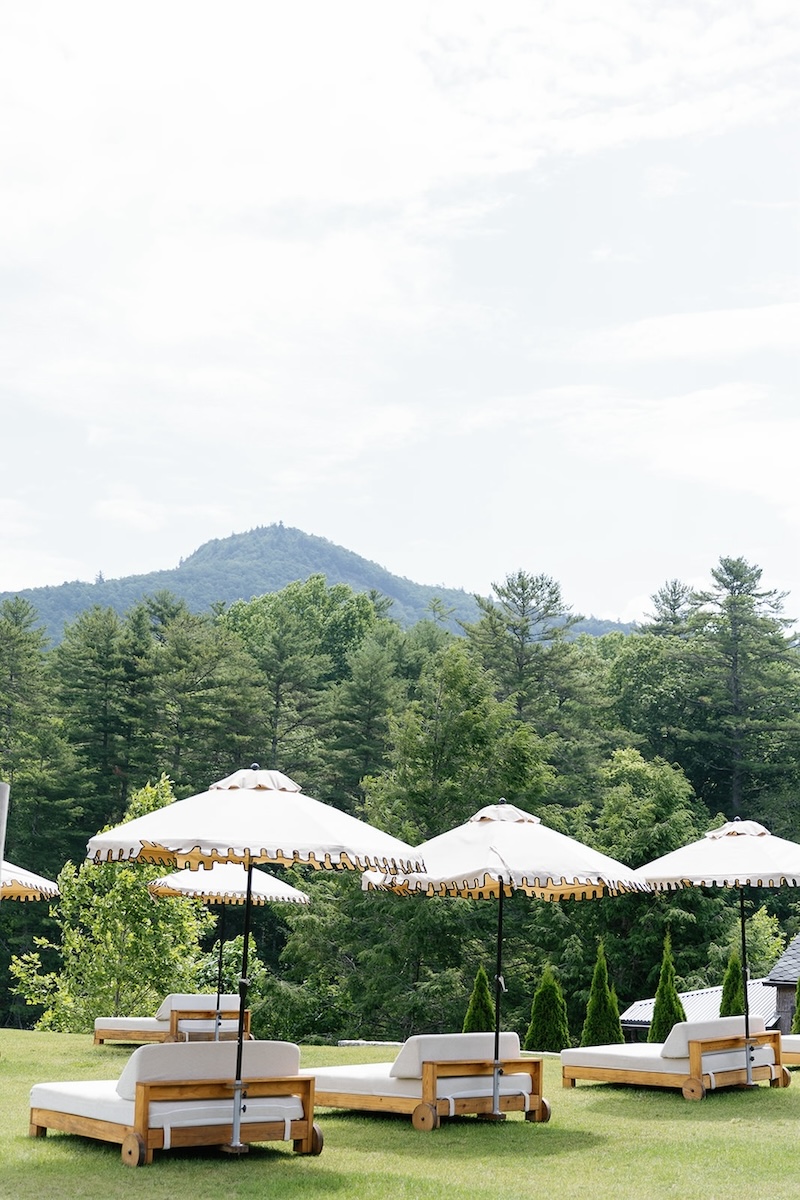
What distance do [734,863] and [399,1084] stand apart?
396 cm

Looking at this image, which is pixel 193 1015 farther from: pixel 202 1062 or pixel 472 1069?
pixel 202 1062

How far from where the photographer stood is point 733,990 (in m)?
18.8

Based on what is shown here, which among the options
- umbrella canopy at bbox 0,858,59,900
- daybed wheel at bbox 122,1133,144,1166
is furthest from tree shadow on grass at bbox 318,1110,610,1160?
umbrella canopy at bbox 0,858,59,900

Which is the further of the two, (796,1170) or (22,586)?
(22,586)

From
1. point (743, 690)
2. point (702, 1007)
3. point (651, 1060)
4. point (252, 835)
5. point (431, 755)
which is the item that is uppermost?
point (743, 690)

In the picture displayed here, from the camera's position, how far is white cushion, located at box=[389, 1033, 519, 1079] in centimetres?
982

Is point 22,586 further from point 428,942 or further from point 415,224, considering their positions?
point 415,224

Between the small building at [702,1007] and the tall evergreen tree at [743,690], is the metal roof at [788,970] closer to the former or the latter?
the small building at [702,1007]

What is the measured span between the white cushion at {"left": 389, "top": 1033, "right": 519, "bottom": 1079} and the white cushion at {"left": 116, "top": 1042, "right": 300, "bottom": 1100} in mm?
1258

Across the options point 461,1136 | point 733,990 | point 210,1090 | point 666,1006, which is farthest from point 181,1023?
point 210,1090

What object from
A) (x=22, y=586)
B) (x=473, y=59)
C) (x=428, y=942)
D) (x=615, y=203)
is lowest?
(x=428, y=942)

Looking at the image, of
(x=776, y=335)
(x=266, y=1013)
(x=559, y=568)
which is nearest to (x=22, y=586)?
(x=559, y=568)

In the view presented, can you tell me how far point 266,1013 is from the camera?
100ft

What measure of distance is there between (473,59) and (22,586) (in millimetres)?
169653
